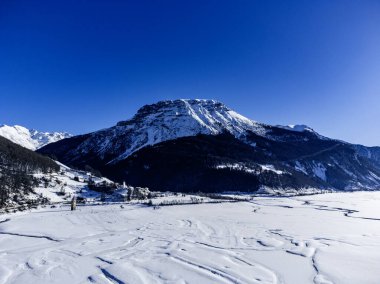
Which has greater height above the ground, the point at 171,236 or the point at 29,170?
the point at 29,170

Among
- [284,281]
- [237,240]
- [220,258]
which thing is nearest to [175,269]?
[220,258]

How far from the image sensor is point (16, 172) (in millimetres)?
159875

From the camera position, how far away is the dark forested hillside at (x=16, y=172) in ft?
418

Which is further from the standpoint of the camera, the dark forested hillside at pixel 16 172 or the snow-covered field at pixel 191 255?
the dark forested hillside at pixel 16 172

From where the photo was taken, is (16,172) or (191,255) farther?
(16,172)

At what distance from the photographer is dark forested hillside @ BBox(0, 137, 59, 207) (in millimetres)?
127312

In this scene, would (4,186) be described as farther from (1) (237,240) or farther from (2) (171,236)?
(1) (237,240)

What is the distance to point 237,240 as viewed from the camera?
1789 inches

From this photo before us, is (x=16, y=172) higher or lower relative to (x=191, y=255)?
higher

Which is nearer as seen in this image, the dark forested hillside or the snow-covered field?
the snow-covered field

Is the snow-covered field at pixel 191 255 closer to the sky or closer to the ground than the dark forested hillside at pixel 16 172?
closer to the ground

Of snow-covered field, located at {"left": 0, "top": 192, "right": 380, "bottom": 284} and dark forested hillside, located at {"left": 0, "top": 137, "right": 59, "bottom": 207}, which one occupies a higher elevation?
dark forested hillside, located at {"left": 0, "top": 137, "right": 59, "bottom": 207}

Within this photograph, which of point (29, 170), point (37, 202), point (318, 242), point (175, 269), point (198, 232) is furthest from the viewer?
point (29, 170)

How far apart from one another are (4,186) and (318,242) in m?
119
